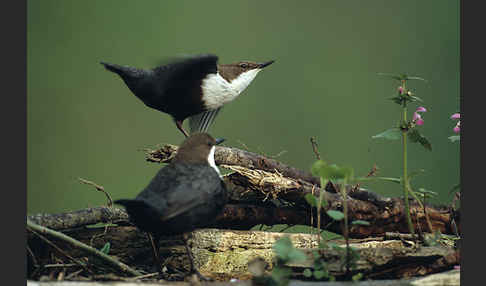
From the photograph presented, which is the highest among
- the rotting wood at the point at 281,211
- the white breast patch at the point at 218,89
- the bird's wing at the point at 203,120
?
the white breast patch at the point at 218,89

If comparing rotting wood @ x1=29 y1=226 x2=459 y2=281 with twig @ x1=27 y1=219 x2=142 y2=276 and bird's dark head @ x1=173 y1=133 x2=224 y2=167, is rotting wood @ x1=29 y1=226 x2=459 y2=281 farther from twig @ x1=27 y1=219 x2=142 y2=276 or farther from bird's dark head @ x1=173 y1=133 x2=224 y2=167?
bird's dark head @ x1=173 y1=133 x2=224 y2=167

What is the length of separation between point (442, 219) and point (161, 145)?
1790 millimetres

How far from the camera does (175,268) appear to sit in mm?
2660

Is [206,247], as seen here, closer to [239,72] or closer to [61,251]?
[61,251]

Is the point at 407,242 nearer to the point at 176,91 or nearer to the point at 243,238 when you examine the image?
the point at 243,238

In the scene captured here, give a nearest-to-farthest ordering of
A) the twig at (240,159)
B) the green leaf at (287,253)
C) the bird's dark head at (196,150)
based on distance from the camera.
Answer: the green leaf at (287,253)
the bird's dark head at (196,150)
the twig at (240,159)

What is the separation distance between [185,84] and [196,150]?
2.51ft

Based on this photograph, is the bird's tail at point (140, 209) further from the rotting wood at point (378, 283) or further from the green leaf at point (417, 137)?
the green leaf at point (417, 137)

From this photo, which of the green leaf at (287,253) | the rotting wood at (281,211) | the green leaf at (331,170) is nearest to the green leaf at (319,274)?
the green leaf at (287,253)

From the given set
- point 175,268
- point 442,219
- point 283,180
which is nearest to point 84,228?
point 175,268

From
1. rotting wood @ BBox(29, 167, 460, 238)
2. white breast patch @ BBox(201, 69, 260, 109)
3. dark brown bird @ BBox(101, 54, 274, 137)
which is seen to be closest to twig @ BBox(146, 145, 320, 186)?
rotting wood @ BBox(29, 167, 460, 238)

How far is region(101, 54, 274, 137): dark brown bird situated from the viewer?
316 cm

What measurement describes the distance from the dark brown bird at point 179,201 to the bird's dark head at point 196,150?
12mm

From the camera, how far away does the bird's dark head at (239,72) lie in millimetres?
3500
